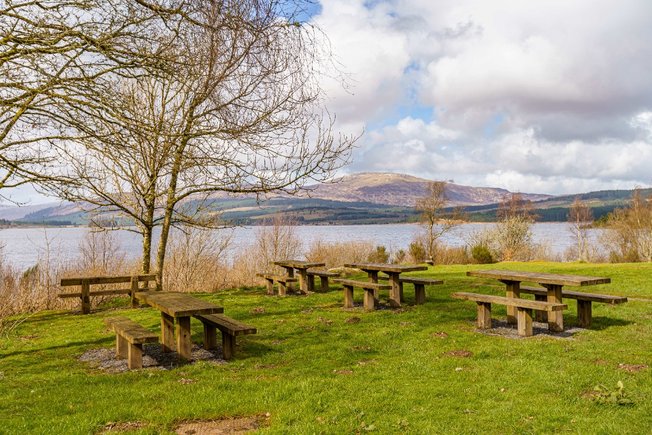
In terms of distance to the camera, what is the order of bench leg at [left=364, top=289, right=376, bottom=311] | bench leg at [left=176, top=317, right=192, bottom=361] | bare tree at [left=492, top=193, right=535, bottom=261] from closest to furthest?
1. bench leg at [left=176, top=317, right=192, bottom=361]
2. bench leg at [left=364, top=289, right=376, bottom=311]
3. bare tree at [left=492, top=193, right=535, bottom=261]

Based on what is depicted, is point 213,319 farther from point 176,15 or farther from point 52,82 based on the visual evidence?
point 176,15

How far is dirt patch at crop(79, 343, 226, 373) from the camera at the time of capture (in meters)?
7.67

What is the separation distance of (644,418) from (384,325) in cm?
561

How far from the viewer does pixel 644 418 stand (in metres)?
5.01

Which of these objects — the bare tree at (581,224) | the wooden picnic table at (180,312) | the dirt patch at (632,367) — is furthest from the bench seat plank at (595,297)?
the bare tree at (581,224)

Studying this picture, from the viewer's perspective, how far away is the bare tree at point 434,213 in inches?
1676

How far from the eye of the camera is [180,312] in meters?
7.26

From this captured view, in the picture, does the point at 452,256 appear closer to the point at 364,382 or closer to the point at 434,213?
the point at 434,213

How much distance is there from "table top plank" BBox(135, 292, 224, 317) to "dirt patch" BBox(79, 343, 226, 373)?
0.76 meters

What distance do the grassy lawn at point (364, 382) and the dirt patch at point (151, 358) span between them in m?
0.24

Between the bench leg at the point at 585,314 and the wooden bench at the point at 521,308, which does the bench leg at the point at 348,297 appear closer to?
the wooden bench at the point at 521,308

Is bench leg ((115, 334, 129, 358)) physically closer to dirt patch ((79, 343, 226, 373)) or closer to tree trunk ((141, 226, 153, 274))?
dirt patch ((79, 343, 226, 373))

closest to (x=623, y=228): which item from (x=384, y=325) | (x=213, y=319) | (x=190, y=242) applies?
(x=190, y=242)

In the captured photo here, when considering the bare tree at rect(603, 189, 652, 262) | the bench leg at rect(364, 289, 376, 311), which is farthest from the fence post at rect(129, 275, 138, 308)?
the bare tree at rect(603, 189, 652, 262)
